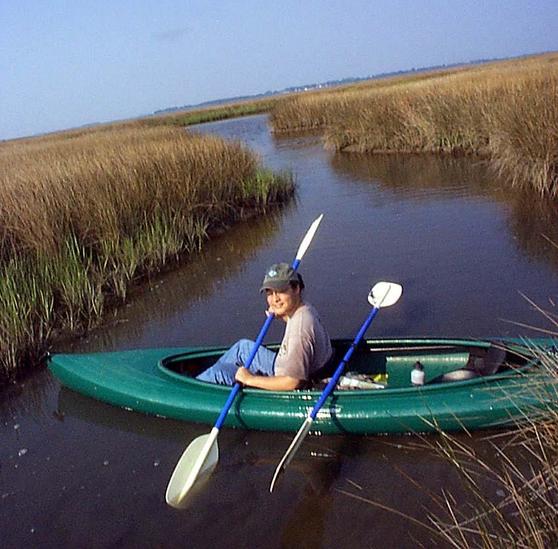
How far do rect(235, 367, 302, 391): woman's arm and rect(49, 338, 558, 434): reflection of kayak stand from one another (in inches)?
1.9

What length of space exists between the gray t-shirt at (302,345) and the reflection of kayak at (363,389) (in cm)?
16

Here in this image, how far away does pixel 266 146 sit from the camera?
2328 centimetres

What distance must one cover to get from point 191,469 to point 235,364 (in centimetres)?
124

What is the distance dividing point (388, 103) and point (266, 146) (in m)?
7.35

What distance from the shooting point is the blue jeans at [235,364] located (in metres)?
4.82

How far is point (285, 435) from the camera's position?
4.54 metres

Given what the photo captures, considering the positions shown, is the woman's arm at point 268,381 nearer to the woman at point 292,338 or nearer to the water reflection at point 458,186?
the woman at point 292,338

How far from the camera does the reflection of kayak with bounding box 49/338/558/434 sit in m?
4.07

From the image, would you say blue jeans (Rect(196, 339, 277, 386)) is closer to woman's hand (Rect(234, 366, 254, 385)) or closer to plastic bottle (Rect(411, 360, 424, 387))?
woman's hand (Rect(234, 366, 254, 385))

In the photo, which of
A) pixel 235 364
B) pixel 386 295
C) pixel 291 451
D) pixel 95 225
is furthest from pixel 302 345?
pixel 95 225

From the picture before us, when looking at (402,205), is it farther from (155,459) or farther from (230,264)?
(155,459)

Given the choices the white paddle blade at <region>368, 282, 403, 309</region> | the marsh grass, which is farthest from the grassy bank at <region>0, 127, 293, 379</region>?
the marsh grass

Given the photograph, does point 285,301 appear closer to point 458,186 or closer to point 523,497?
point 523,497

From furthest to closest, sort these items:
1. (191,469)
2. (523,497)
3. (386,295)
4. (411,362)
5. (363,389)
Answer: (386,295) → (411,362) → (363,389) → (191,469) → (523,497)
